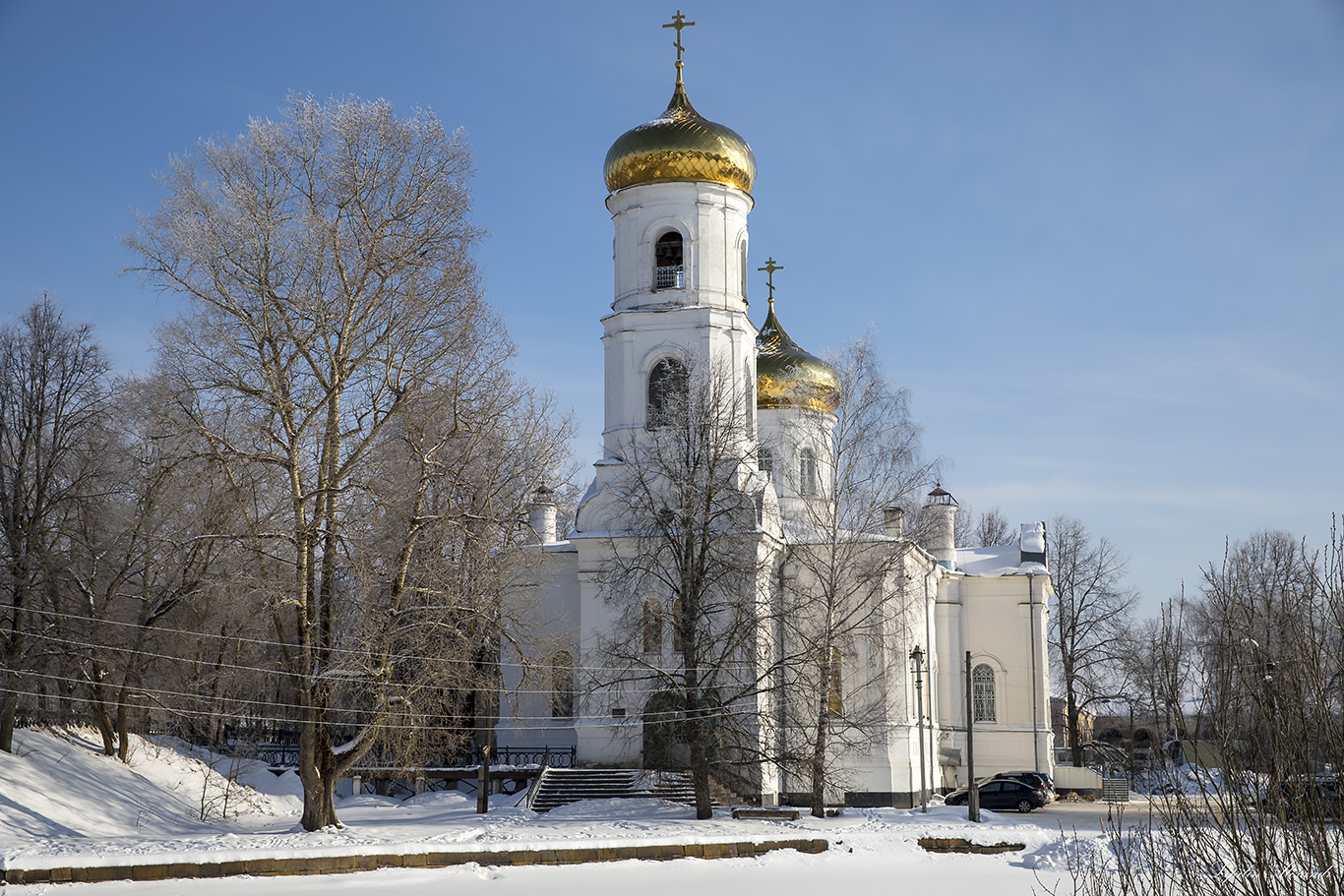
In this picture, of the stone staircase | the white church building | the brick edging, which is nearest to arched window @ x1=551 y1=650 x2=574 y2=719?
the white church building

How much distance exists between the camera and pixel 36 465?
23.0 metres

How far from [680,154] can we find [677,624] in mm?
10613

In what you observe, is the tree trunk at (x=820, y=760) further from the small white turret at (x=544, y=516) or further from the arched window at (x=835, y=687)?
the small white turret at (x=544, y=516)

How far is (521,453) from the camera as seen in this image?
26422 millimetres

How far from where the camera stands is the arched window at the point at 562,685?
84.4 ft

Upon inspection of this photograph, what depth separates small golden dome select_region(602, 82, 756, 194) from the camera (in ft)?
87.9

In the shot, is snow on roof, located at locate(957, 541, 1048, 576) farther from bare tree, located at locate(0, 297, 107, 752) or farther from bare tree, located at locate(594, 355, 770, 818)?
bare tree, located at locate(0, 297, 107, 752)

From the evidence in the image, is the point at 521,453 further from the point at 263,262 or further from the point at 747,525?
the point at 263,262

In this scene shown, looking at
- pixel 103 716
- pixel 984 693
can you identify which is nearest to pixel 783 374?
pixel 984 693

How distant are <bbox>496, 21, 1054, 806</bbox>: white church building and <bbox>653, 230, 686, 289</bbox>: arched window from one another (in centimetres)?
3

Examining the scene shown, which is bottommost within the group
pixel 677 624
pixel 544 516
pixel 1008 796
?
pixel 1008 796

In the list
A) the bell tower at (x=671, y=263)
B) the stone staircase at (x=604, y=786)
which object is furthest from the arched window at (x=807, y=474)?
the stone staircase at (x=604, y=786)

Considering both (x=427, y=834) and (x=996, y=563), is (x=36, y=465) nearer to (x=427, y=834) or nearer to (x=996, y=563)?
(x=427, y=834)

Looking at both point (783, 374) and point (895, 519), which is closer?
point (895, 519)
